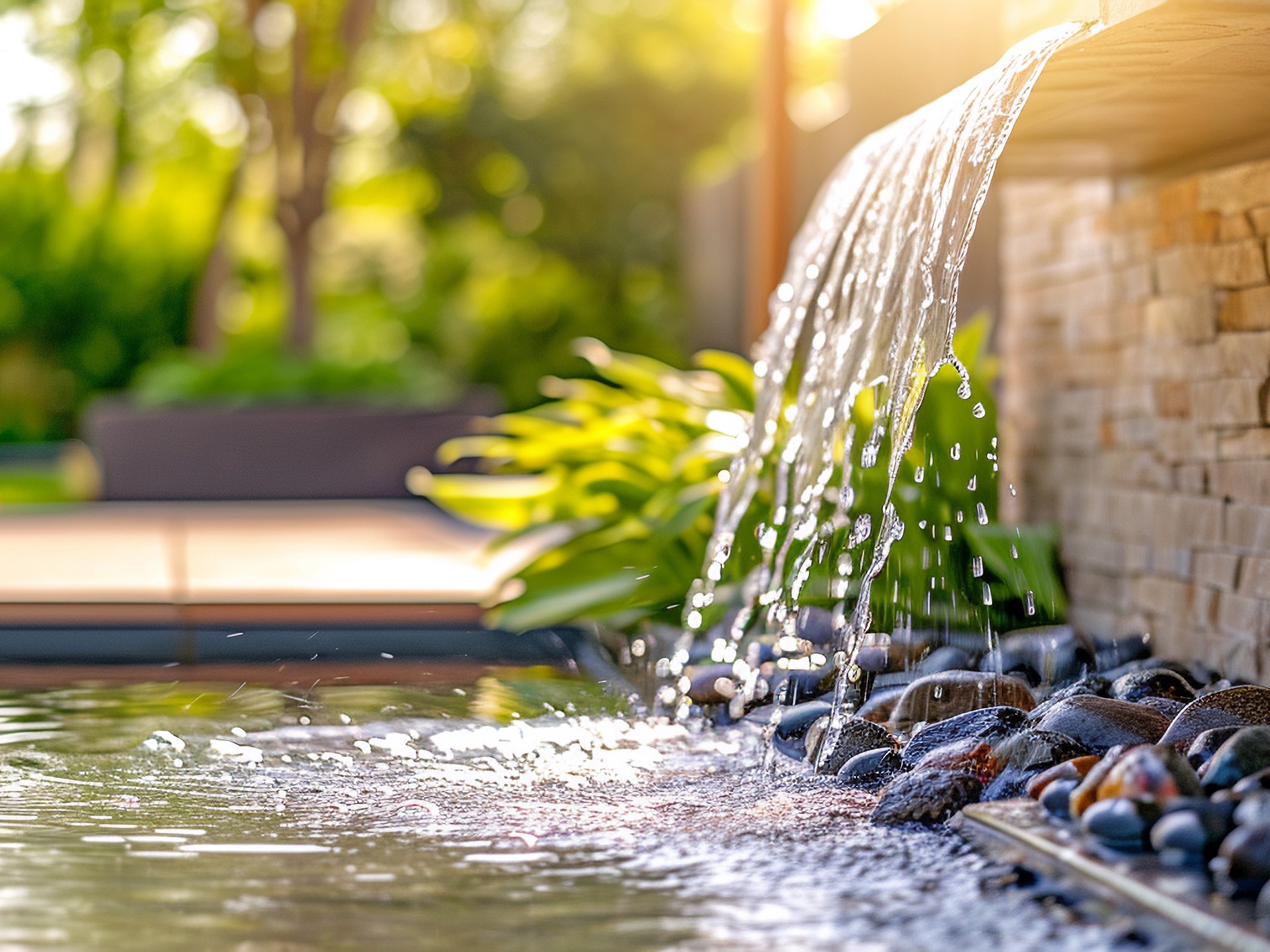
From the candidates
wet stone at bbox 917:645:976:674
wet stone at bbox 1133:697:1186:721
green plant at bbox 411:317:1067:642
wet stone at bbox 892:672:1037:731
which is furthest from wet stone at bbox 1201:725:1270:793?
green plant at bbox 411:317:1067:642

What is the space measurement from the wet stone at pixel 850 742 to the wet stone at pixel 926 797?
350mm

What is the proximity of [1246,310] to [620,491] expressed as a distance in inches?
78.5

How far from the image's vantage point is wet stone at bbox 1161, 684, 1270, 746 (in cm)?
283

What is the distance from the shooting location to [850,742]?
3102mm

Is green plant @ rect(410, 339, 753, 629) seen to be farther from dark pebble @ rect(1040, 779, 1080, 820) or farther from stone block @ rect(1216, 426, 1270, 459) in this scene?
dark pebble @ rect(1040, 779, 1080, 820)

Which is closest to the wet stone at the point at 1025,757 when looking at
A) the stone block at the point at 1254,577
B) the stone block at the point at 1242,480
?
the stone block at the point at 1254,577

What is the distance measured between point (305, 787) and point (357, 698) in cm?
100

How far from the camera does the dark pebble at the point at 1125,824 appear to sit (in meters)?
2.25

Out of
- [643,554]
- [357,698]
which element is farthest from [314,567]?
[357,698]

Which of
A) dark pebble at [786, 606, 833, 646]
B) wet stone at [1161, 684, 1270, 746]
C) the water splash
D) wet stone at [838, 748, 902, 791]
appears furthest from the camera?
dark pebble at [786, 606, 833, 646]

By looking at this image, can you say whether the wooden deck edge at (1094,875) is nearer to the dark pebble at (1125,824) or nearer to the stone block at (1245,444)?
the dark pebble at (1125,824)

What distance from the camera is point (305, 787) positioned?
2.91 meters

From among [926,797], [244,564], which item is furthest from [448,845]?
[244,564]

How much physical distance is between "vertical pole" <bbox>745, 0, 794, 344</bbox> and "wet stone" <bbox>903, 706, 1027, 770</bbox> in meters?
3.76
